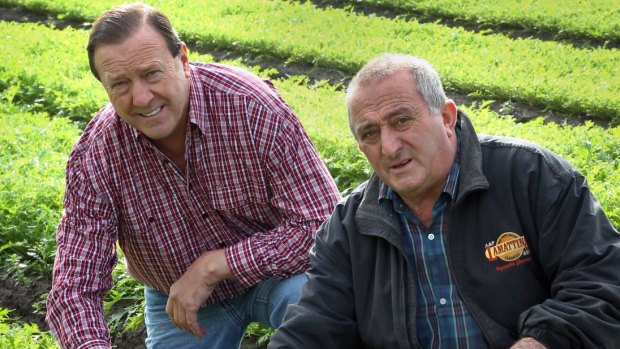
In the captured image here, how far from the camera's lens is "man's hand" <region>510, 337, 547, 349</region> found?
2770 millimetres

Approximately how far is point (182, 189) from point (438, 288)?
1.16 meters

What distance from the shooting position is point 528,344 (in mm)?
2779

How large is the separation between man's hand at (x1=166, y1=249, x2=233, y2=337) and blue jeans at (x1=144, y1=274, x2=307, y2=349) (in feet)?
0.83

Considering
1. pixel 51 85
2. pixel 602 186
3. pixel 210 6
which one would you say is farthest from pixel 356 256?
pixel 210 6

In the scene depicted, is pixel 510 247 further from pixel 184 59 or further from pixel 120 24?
pixel 120 24

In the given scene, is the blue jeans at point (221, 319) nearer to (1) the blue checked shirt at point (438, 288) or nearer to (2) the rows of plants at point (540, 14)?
(1) the blue checked shirt at point (438, 288)

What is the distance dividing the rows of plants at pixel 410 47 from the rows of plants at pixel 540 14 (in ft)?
2.20

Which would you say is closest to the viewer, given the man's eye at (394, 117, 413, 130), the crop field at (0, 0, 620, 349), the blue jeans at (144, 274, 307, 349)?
the man's eye at (394, 117, 413, 130)

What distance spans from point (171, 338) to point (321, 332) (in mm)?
1111

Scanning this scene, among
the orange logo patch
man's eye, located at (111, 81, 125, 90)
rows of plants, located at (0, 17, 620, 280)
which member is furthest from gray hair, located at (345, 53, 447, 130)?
rows of plants, located at (0, 17, 620, 280)

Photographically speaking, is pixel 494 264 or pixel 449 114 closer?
pixel 494 264

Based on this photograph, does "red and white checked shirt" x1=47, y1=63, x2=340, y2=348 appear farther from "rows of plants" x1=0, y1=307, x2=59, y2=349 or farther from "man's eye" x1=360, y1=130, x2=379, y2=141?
"rows of plants" x1=0, y1=307, x2=59, y2=349

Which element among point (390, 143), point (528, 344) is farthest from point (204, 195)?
point (528, 344)

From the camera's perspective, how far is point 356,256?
312cm
